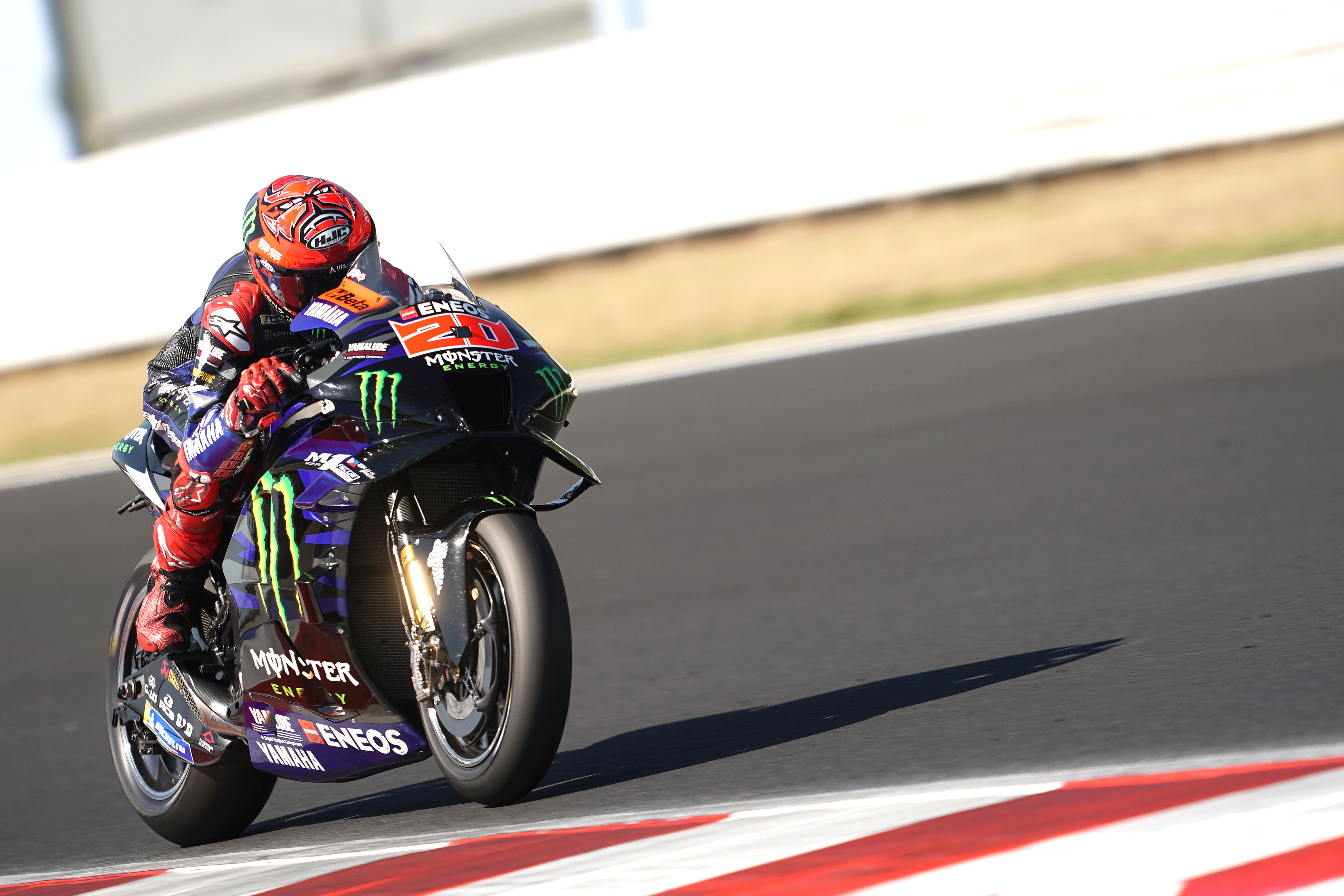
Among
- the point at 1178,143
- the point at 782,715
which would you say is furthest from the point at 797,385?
the point at 782,715

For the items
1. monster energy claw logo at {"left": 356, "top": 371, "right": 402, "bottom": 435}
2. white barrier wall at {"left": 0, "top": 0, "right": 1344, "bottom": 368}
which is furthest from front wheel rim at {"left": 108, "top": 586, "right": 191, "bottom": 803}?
white barrier wall at {"left": 0, "top": 0, "right": 1344, "bottom": 368}

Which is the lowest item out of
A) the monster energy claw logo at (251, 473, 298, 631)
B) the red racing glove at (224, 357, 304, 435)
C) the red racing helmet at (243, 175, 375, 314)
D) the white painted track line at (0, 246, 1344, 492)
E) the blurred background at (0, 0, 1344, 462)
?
the monster energy claw logo at (251, 473, 298, 631)

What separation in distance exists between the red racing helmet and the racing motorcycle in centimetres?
7

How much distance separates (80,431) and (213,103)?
3.52 meters

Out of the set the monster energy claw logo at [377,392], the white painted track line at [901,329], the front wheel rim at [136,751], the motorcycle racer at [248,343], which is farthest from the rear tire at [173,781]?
the white painted track line at [901,329]

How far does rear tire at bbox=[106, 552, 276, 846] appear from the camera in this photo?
4.62 metres

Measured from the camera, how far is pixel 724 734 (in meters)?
4.72

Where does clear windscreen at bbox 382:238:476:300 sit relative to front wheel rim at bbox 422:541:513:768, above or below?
above

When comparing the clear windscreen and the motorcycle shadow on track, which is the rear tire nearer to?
the motorcycle shadow on track

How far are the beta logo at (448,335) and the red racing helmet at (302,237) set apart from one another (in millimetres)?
352

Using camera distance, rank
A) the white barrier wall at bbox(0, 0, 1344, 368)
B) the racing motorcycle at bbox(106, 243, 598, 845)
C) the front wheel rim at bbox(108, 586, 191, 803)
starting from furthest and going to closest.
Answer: the white barrier wall at bbox(0, 0, 1344, 368) < the front wheel rim at bbox(108, 586, 191, 803) < the racing motorcycle at bbox(106, 243, 598, 845)

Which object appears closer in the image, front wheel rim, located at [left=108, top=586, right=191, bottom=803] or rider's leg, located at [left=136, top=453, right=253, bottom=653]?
rider's leg, located at [left=136, top=453, right=253, bottom=653]

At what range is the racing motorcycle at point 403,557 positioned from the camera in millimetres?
3863

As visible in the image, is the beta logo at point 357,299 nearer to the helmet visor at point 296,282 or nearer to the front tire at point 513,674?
the helmet visor at point 296,282
